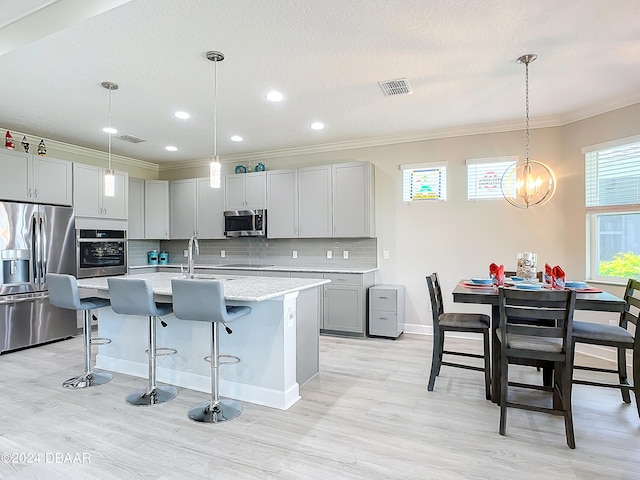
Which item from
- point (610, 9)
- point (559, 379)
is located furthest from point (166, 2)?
point (559, 379)

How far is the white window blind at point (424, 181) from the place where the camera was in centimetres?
495

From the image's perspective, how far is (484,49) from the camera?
2793 millimetres

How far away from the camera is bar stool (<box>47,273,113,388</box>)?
10.1ft

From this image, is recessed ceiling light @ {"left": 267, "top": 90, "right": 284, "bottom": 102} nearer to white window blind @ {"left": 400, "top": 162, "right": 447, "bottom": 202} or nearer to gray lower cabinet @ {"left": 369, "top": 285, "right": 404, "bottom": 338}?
white window blind @ {"left": 400, "top": 162, "right": 447, "bottom": 202}

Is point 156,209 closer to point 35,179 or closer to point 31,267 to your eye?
point 35,179

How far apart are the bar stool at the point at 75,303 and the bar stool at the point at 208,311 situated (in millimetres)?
1155

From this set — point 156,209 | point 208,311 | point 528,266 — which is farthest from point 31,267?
point 528,266

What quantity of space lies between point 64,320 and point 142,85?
327cm

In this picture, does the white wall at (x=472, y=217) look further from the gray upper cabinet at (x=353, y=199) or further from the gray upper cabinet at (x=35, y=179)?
the gray upper cabinet at (x=35, y=179)

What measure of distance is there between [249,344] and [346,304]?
2.16 metres

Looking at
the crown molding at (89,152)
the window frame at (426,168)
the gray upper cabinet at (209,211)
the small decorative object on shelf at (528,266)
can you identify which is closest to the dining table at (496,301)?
the small decorative object on shelf at (528,266)

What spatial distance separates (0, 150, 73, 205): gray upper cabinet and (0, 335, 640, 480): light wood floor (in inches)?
87.7

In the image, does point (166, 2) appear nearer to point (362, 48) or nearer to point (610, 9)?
point (362, 48)

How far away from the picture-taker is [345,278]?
16.1 feet
